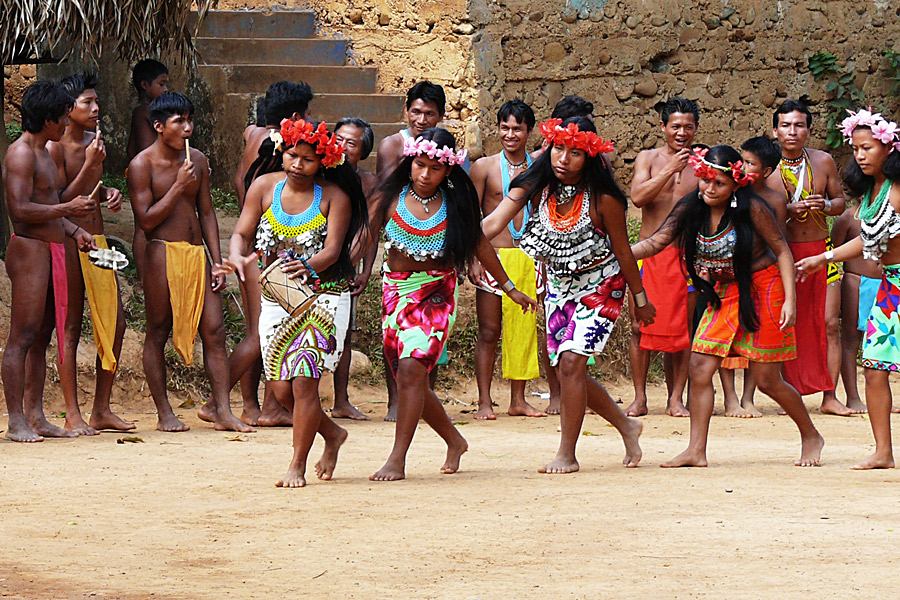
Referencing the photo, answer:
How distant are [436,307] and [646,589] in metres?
2.10

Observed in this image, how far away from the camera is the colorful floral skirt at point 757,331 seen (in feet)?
19.3

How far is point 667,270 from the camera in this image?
7.87 m

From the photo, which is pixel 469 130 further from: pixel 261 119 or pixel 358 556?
pixel 358 556

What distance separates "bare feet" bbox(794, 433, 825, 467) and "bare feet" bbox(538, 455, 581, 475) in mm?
1089

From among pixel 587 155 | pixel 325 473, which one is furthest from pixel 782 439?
pixel 325 473

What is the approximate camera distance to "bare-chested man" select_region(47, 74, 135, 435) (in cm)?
687

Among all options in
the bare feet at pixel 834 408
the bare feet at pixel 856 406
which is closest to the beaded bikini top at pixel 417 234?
the bare feet at pixel 834 408

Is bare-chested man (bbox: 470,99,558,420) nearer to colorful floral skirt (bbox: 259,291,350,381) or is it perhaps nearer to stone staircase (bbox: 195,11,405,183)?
colorful floral skirt (bbox: 259,291,350,381)

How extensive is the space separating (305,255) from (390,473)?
40.2 inches

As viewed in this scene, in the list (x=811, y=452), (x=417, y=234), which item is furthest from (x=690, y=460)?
(x=417, y=234)

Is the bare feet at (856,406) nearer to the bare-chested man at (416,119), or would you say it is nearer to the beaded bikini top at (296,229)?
the bare-chested man at (416,119)

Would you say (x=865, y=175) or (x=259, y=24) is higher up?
(x=259, y=24)

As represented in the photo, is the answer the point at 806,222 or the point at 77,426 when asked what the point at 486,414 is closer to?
the point at 806,222

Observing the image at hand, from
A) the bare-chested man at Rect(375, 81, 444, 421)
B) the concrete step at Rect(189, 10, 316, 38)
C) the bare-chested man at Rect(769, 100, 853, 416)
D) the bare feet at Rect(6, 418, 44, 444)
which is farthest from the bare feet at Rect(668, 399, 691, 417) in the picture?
the concrete step at Rect(189, 10, 316, 38)
